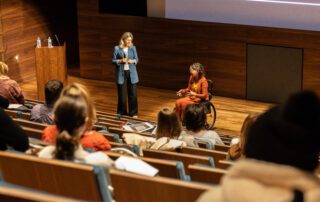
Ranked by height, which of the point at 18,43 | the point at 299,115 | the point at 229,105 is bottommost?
the point at 229,105

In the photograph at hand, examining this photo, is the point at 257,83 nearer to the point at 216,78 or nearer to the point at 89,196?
the point at 216,78

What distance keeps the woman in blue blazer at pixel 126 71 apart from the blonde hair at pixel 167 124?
10.8 feet

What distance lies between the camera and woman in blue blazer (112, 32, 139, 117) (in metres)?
7.34

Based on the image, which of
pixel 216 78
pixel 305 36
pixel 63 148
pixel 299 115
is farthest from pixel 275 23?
pixel 299 115

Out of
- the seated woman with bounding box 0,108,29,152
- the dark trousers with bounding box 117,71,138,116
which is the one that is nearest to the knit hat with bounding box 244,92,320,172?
the seated woman with bounding box 0,108,29,152

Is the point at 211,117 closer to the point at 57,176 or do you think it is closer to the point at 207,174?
the point at 207,174

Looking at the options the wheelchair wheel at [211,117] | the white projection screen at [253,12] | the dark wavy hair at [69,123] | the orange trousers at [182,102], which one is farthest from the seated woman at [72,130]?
the white projection screen at [253,12]

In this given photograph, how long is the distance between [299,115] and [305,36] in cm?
710

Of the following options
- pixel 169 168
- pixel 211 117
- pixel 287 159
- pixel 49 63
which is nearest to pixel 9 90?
pixel 49 63

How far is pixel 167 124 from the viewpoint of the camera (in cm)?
408

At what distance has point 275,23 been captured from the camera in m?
8.33

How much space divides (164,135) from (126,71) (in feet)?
11.6

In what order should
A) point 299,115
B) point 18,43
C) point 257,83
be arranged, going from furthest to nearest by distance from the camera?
point 18,43 < point 257,83 < point 299,115

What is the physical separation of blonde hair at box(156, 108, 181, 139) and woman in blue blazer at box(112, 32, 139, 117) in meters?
3.30
